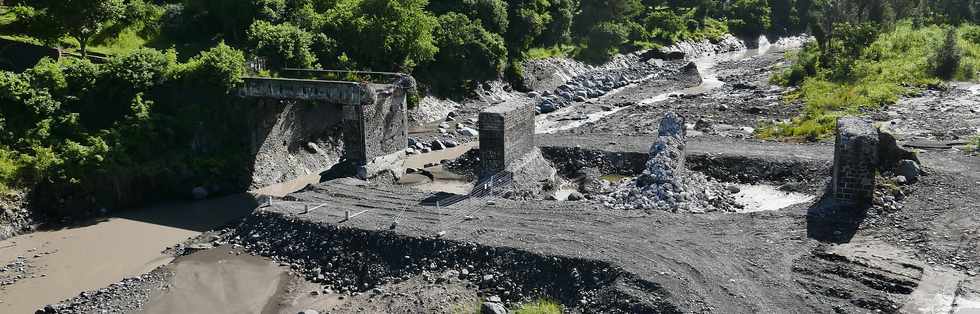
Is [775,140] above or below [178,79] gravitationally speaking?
below

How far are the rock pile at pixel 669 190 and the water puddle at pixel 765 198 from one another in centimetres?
63

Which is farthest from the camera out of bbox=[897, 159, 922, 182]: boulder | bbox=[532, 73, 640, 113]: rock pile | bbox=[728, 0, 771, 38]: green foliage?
bbox=[728, 0, 771, 38]: green foliage

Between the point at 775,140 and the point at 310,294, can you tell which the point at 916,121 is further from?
the point at 310,294

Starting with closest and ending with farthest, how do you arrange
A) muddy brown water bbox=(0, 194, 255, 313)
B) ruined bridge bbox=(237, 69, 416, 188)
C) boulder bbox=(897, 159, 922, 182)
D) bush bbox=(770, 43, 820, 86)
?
muddy brown water bbox=(0, 194, 255, 313) < boulder bbox=(897, 159, 922, 182) < ruined bridge bbox=(237, 69, 416, 188) < bush bbox=(770, 43, 820, 86)

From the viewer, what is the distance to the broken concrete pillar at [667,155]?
2847 cm

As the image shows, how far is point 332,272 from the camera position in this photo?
23031 millimetres

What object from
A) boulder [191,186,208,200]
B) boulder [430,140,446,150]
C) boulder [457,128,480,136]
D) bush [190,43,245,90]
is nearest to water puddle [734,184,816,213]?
boulder [430,140,446,150]

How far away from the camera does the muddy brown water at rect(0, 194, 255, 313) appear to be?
75.9 feet

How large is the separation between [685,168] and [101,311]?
2303 centimetres

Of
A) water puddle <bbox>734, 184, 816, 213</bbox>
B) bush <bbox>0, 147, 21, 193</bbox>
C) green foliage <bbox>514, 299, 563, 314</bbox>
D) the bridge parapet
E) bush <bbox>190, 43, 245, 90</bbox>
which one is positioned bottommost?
water puddle <bbox>734, 184, 816, 213</bbox>

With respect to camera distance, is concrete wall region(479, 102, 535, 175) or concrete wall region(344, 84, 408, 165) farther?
concrete wall region(344, 84, 408, 165)

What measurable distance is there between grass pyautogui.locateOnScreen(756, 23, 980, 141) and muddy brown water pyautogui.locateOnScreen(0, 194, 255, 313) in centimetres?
2772

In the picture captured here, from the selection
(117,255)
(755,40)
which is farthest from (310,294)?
(755,40)

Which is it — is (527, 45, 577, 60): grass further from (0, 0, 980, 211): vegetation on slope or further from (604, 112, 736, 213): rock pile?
(604, 112, 736, 213): rock pile
